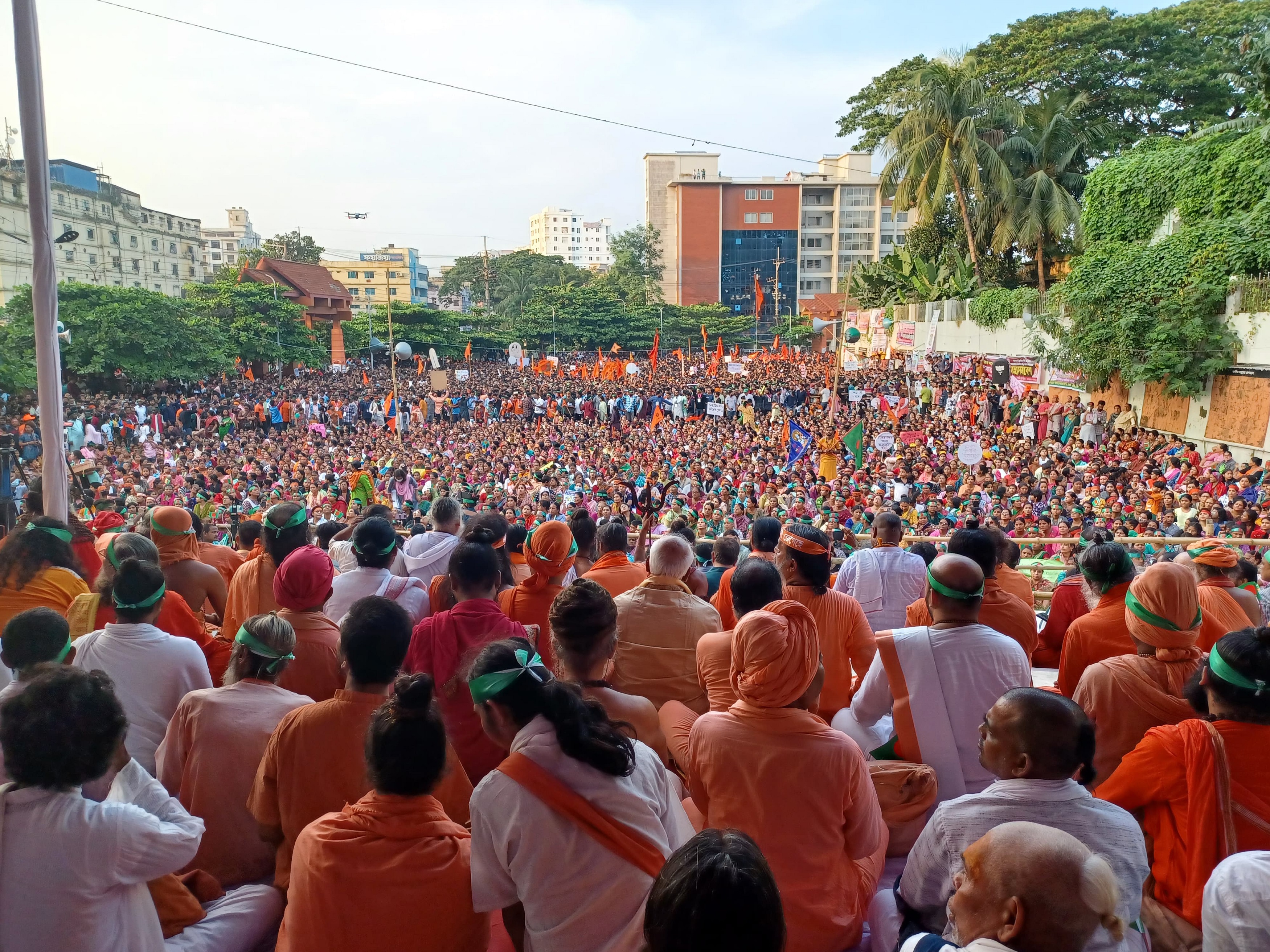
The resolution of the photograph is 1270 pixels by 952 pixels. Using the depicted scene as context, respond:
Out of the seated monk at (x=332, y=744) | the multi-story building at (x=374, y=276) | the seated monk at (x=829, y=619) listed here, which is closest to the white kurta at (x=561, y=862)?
the seated monk at (x=332, y=744)

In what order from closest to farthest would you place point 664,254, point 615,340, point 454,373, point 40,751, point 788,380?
point 40,751 < point 788,380 < point 454,373 < point 615,340 < point 664,254

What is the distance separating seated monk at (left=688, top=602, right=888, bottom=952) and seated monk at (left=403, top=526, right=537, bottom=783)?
88 centimetres

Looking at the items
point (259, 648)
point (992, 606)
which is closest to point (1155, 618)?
point (992, 606)

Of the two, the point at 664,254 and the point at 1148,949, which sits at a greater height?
the point at 664,254

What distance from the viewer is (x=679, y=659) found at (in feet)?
10.5

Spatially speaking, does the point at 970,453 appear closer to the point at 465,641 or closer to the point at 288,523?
the point at 288,523

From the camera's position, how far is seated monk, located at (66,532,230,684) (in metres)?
3.31

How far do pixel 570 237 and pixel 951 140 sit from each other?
412 feet

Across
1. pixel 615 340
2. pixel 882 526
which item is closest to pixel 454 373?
pixel 615 340

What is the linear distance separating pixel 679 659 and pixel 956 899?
176 centimetres

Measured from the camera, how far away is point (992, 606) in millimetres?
3516

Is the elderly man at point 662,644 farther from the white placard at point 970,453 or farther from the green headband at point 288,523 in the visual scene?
the white placard at point 970,453

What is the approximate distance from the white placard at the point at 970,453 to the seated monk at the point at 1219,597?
843 centimetres

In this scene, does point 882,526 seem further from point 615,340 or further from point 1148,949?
point 615,340
